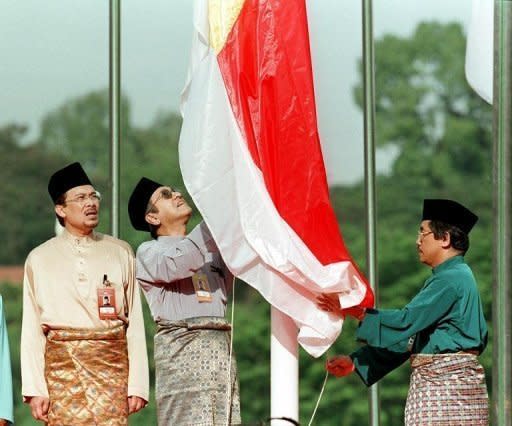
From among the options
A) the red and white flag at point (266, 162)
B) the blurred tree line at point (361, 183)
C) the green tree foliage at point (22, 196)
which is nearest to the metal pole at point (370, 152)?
the red and white flag at point (266, 162)

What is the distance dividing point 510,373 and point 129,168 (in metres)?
10.7

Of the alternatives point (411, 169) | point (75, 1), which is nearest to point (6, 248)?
point (75, 1)

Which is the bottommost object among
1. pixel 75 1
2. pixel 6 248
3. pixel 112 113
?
pixel 6 248

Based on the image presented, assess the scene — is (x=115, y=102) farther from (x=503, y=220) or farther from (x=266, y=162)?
(x=503, y=220)

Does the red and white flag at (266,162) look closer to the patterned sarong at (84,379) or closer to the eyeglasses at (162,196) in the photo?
the eyeglasses at (162,196)

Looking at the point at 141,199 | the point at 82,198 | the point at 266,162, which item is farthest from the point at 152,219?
the point at 266,162

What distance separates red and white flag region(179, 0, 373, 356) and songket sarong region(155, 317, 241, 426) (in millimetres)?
306

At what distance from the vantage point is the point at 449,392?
4633 millimetres

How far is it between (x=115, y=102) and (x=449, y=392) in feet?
6.74

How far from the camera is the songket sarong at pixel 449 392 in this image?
4.63 metres

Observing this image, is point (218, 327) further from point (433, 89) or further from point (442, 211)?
point (433, 89)

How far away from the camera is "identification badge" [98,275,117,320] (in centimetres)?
480

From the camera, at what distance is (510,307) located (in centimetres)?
380

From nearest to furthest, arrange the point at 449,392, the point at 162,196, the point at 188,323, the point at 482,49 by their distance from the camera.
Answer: the point at 449,392 < the point at 188,323 < the point at 162,196 < the point at 482,49
